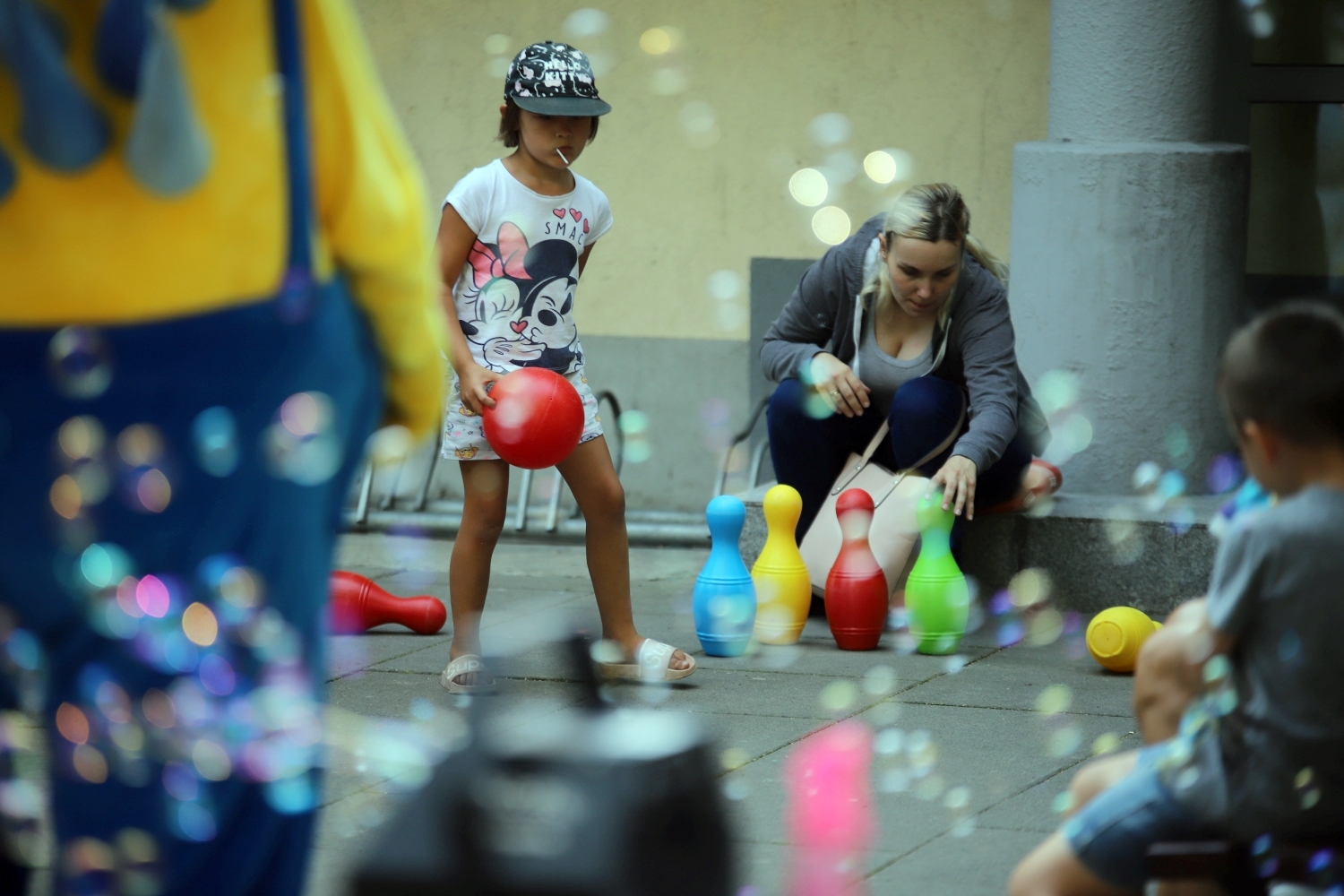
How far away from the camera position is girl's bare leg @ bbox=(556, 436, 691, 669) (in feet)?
13.9

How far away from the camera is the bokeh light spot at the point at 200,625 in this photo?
161 cm

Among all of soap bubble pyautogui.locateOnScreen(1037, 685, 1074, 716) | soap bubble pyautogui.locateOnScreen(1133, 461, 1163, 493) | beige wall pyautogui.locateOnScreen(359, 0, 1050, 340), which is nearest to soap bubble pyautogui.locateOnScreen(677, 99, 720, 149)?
beige wall pyautogui.locateOnScreen(359, 0, 1050, 340)

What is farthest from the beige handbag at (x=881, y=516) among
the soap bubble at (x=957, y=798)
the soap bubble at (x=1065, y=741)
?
the soap bubble at (x=957, y=798)

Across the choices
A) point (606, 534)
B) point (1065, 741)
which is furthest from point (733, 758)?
point (606, 534)

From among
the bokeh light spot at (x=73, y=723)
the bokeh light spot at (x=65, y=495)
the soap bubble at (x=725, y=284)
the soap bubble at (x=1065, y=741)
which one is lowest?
the soap bubble at (x=1065, y=741)

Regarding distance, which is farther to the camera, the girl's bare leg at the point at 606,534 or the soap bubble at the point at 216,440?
the girl's bare leg at the point at 606,534

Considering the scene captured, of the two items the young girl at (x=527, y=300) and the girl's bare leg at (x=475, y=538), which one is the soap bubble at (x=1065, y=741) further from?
the girl's bare leg at (x=475, y=538)

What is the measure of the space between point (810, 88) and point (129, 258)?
16.6ft

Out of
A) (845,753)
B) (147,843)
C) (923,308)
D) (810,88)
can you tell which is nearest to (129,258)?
(147,843)

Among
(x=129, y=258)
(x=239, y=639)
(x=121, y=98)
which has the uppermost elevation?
(x=121, y=98)

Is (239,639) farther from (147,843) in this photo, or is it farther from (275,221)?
(275,221)

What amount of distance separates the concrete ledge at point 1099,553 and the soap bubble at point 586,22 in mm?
2686

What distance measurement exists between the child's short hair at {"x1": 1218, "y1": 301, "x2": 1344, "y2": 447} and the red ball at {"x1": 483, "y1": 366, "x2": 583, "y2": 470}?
207 centimetres

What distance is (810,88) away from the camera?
639 cm
